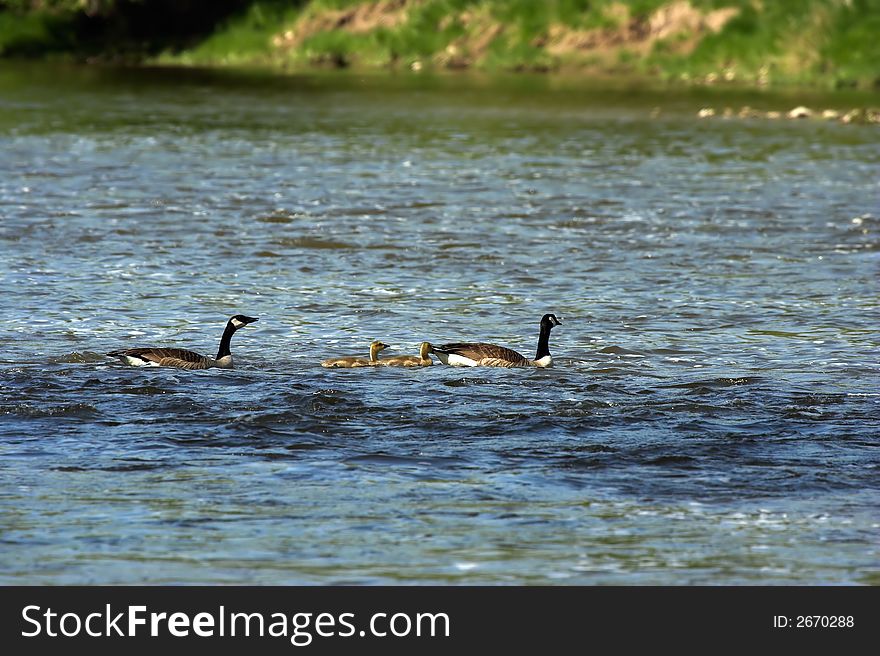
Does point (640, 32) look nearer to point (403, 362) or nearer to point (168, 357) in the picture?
point (403, 362)

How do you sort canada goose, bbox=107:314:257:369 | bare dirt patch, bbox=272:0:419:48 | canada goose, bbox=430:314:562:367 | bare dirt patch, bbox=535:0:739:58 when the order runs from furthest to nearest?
1. bare dirt patch, bbox=272:0:419:48
2. bare dirt patch, bbox=535:0:739:58
3. canada goose, bbox=430:314:562:367
4. canada goose, bbox=107:314:257:369

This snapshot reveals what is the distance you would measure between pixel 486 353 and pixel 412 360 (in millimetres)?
689

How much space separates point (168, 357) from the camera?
1597 cm

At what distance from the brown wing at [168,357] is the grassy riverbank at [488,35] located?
131 ft

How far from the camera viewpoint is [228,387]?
50.6 feet

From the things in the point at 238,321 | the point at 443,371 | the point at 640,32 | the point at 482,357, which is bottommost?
the point at 640,32

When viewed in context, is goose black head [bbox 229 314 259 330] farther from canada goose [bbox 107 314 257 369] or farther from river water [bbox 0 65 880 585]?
canada goose [bbox 107 314 257 369]

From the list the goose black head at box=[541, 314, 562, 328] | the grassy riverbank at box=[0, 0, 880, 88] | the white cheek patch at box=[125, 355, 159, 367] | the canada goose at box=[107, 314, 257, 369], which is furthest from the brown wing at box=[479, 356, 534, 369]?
the grassy riverbank at box=[0, 0, 880, 88]

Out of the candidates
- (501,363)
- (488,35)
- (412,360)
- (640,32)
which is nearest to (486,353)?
(501,363)

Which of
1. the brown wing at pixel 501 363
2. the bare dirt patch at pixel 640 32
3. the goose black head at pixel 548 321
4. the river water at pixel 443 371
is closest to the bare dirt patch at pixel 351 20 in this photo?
the bare dirt patch at pixel 640 32

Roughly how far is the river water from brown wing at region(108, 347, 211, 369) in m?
0.14

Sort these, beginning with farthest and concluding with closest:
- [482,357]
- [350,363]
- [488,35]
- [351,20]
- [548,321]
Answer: [351,20], [488,35], [548,321], [482,357], [350,363]

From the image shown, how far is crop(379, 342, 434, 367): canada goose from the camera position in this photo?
54.0 feet

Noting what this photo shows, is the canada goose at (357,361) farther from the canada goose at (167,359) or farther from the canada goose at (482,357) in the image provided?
the canada goose at (167,359)
